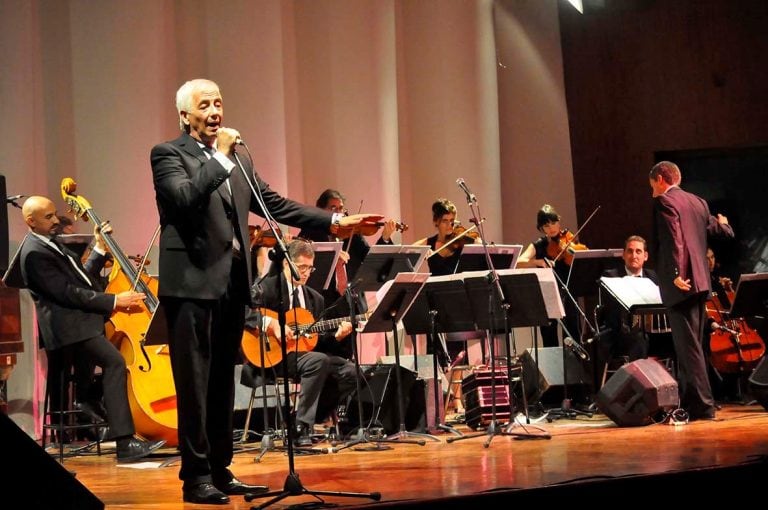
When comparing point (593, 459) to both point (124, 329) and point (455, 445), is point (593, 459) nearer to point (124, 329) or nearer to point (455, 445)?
point (455, 445)

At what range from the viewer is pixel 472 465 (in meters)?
4.97

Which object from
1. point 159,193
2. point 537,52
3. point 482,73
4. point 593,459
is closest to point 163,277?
point 159,193

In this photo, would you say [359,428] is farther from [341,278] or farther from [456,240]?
[456,240]

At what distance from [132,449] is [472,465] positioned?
2.13 meters

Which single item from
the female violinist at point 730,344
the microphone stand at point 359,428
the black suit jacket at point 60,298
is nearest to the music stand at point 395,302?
the microphone stand at point 359,428

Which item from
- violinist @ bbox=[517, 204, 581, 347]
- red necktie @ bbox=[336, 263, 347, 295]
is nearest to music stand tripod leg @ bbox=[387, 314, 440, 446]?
red necktie @ bbox=[336, 263, 347, 295]

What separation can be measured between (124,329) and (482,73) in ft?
16.7

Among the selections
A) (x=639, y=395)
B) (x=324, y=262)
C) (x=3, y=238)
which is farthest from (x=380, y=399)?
(x=3, y=238)

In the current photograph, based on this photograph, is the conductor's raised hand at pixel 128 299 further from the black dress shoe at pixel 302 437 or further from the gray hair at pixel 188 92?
the gray hair at pixel 188 92

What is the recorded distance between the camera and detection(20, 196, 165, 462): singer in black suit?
6051 millimetres

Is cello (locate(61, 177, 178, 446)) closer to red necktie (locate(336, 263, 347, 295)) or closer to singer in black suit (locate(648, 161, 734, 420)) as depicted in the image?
red necktie (locate(336, 263, 347, 295))

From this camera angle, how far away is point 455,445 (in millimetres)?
6078

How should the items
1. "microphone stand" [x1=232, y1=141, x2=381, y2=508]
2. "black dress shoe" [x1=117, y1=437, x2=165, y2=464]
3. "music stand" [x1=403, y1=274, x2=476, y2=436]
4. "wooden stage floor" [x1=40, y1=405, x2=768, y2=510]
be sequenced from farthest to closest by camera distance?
"music stand" [x1=403, y1=274, x2=476, y2=436] → "black dress shoe" [x1=117, y1=437, x2=165, y2=464] → "wooden stage floor" [x1=40, y1=405, x2=768, y2=510] → "microphone stand" [x1=232, y1=141, x2=381, y2=508]

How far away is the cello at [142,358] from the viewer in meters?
6.27
